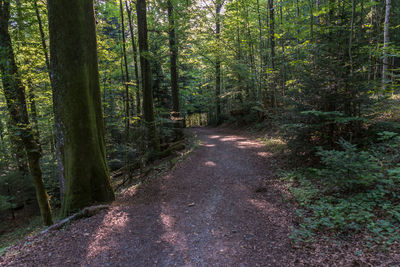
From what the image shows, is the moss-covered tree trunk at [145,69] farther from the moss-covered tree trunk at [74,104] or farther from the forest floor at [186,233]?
the moss-covered tree trunk at [74,104]

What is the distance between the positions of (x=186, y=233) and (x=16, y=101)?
7179mm

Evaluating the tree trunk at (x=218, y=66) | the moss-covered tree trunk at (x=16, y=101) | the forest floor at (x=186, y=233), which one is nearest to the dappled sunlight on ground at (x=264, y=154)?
the forest floor at (x=186, y=233)

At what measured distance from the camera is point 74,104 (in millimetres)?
5316

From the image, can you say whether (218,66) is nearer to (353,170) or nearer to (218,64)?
(218,64)

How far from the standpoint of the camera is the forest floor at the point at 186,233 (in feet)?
10.9

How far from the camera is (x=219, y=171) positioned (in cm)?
770

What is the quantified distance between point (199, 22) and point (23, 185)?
15.3 metres

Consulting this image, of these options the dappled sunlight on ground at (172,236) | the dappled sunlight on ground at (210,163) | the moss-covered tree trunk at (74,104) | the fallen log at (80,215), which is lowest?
the dappled sunlight on ground at (172,236)

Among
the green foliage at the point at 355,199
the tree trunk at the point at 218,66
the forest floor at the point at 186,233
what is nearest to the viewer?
the forest floor at the point at 186,233

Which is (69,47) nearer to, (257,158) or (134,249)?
(134,249)

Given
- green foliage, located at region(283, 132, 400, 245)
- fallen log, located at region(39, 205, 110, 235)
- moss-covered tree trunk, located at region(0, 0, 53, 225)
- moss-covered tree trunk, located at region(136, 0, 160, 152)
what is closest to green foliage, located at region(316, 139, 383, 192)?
green foliage, located at region(283, 132, 400, 245)

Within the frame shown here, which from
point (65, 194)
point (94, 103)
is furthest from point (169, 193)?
point (94, 103)

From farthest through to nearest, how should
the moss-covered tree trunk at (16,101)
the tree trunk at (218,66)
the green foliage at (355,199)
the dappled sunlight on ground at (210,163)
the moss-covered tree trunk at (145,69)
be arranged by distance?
the tree trunk at (218,66) < the moss-covered tree trunk at (145,69) < the dappled sunlight on ground at (210,163) < the moss-covered tree trunk at (16,101) < the green foliage at (355,199)

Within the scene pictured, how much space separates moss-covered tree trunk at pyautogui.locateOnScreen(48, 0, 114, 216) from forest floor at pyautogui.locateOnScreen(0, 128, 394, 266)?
3.04 feet
